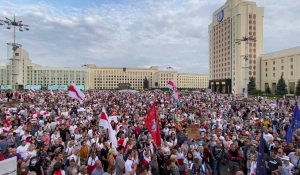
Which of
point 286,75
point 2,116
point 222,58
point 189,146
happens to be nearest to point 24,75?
point 222,58

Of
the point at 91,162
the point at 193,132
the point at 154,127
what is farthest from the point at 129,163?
the point at 193,132

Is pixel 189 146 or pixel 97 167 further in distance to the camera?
pixel 189 146

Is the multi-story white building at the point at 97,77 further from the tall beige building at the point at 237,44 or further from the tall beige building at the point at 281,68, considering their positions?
the tall beige building at the point at 281,68

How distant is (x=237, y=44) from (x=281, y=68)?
14846 millimetres

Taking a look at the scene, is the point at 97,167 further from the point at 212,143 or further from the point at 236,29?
the point at 236,29

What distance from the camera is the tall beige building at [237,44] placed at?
97.2m

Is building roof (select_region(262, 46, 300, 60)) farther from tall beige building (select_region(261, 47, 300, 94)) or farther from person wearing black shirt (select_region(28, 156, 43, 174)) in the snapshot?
person wearing black shirt (select_region(28, 156, 43, 174))

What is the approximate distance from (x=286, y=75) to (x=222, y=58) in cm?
2652

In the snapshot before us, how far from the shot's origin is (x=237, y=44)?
96312 mm

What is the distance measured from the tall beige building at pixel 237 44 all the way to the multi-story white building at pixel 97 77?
162 ft

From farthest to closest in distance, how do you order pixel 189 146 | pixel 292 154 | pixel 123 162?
pixel 189 146, pixel 292 154, pixel 123 162

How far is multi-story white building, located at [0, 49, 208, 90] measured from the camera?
156750 millimetres

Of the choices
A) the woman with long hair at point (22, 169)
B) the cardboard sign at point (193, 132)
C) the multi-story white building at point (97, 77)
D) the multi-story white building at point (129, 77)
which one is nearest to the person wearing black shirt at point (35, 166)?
the woman with long hair at point (22, 169)

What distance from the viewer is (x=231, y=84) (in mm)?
99375
